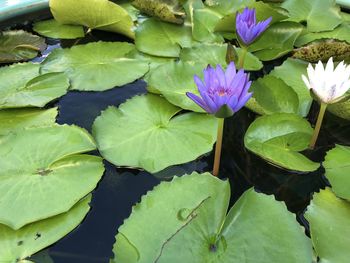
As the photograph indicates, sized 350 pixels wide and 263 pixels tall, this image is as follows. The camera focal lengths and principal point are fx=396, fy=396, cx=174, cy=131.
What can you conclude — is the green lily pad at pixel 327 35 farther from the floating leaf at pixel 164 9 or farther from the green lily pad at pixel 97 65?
the green lily pad at pixel 97 65

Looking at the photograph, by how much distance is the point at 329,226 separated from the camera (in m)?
0.89

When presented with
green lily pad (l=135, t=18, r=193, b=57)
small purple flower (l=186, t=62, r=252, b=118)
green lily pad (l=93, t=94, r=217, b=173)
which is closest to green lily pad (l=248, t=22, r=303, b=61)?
green lily pad (l=135, t=18, r=193, b=57)

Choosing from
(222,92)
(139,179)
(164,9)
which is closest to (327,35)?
(164,9)

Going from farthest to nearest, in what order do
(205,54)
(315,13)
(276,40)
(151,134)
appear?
1. (315,13)
2. (276,40)
3. (205,54)
4. (151,134)

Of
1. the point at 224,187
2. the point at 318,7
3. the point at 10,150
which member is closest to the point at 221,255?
the point at 224,187

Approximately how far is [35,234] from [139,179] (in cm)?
30

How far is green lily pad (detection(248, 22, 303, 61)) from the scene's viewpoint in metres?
1.53

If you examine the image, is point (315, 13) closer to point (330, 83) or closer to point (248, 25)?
point (248, 25)

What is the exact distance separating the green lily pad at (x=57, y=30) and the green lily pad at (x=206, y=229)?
97 cm

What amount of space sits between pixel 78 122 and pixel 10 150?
0.24m

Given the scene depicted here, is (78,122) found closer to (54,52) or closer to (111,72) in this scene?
(111,72)

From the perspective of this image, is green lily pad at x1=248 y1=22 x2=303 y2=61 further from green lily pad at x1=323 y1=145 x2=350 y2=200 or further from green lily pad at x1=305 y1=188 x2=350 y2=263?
green lily pad at x1=305 y1=188 x2=350 y2=263

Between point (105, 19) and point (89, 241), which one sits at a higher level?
point (105, 19)

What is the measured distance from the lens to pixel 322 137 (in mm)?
1215
